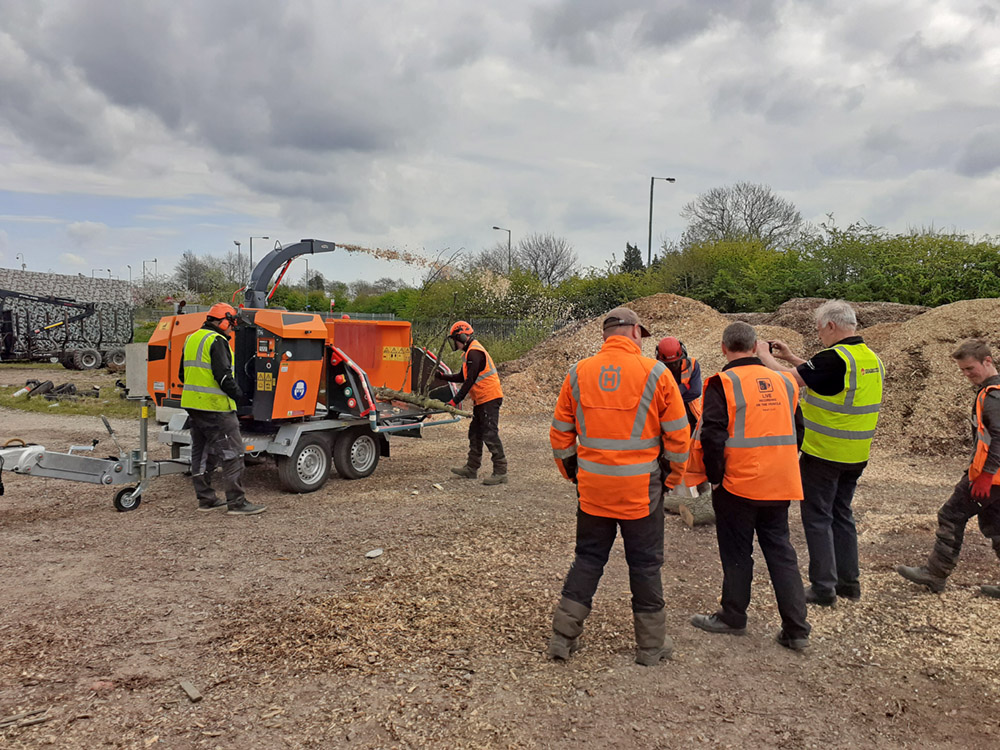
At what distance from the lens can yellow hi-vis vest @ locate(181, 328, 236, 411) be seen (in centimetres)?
618

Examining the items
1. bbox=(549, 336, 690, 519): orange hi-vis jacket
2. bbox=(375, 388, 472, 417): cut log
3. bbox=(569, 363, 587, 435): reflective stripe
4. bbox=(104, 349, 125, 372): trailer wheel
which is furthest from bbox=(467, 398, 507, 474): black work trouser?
bbox=(104, 349, 125, 372): trailer wheel

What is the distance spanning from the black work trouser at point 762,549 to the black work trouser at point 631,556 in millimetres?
477

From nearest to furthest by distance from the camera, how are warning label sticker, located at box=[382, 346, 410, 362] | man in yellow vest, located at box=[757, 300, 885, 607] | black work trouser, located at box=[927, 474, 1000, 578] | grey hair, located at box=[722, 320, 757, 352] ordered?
grey hair, located at box=[722, 320, 757, 352]
man in yellow vest, located at box=[757, 300, 885, 607]
black work trouser, located at box=[927, 474, 1000, 578]
warning label sticker, located at box=[382, 346, 410, 362]

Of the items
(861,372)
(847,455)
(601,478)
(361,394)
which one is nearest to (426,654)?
(601,478)

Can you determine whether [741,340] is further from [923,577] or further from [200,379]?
[200,379]

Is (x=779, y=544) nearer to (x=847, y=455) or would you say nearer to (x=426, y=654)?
(x=847, y=455)

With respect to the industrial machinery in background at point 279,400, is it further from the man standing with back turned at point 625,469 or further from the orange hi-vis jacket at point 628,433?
the orange hi-vis jacket at point 628,433

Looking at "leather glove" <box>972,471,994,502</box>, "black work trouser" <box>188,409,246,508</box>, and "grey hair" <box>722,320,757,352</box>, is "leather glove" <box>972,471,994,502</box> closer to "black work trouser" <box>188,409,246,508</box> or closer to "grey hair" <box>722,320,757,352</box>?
"grey hair" <box>722,320,757,352</box>

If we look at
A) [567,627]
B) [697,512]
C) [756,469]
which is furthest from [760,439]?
[697,512]

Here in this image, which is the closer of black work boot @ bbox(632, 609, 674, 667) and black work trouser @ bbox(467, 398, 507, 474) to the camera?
black work boot @ bbox(632, 609, 674, 667)

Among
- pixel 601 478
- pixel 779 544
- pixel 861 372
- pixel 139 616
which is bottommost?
pixel 139 616

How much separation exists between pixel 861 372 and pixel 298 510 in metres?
4.95

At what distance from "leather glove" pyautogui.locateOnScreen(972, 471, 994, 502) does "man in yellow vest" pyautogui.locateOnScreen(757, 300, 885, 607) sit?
703 millimetres

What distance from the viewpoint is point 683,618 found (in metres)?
4.14
